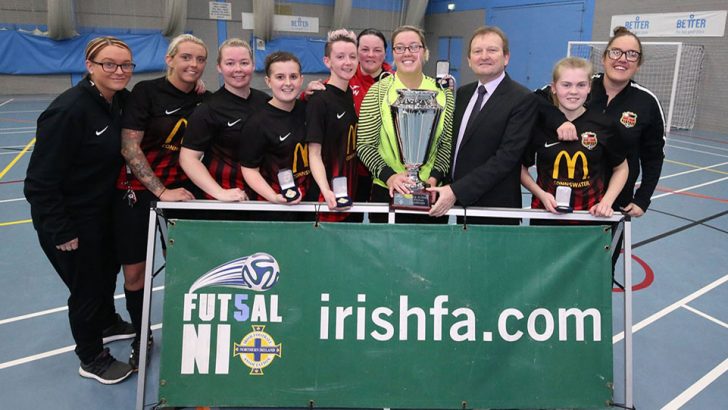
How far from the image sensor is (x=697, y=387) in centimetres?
284

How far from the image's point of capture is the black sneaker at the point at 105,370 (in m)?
2.80

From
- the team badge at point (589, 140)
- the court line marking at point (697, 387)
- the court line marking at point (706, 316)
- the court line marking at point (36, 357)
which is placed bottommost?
the court line marking at point (36, 357)

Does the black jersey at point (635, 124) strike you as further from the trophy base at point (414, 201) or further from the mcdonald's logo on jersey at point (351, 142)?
the mcdonald's logo on jersey at point (351, 142)

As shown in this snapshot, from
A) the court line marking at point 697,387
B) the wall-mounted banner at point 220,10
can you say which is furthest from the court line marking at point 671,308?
the wall-mounted banner at point 220,10

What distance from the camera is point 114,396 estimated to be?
8.82 feet

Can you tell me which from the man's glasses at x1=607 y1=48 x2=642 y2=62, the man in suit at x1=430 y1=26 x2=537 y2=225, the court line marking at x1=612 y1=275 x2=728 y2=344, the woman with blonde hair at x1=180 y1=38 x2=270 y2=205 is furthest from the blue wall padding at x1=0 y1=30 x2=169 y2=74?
the court line marking at x1=612 y1=275 x2=728 y2=344

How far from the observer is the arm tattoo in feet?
8.34

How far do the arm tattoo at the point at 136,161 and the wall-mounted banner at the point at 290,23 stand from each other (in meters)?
18.4

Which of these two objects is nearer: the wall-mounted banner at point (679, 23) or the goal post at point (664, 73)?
the wall-mounted banner at point (679, 23)

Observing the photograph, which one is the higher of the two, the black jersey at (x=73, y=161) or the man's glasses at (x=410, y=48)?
the man's glasses at (x=410, y=48)

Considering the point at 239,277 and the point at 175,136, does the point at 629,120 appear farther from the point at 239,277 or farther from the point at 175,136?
the point at 175,136

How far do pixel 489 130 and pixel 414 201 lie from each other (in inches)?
21.4

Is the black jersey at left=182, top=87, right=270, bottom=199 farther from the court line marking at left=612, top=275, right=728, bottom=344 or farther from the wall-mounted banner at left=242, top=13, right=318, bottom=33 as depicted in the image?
the wall-mounted banner at left=242, top=13, right=318, bottom=33

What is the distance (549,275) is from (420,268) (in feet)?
1.99
